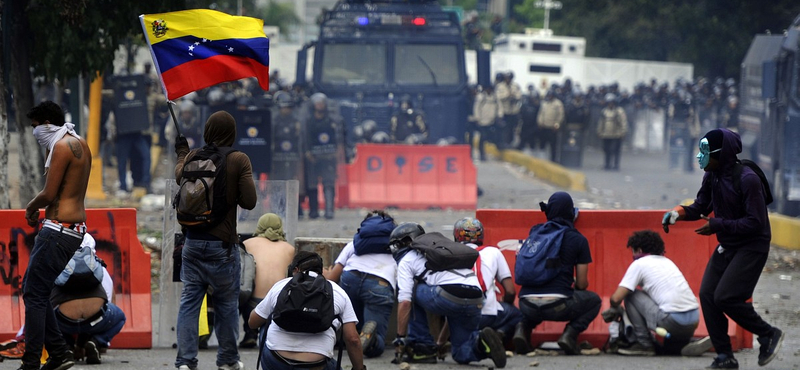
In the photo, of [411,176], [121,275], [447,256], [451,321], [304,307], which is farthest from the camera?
[411,176]

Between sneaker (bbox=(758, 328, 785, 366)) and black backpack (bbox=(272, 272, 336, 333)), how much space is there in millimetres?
2922

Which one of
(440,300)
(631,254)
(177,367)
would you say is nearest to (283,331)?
(177,367)

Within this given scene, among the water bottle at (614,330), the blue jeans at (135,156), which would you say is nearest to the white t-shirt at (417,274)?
the water bottle at (614,330)

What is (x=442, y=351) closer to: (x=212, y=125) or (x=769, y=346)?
(x=769, y=346)

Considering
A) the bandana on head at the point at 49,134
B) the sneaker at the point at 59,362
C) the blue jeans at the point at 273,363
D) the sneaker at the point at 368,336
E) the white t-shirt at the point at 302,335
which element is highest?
the bandana on head at the point at 49,134

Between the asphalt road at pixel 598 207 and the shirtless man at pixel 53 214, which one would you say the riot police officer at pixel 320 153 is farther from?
the shirtless man at pixel 53 214

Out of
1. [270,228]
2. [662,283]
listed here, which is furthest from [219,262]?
[662,283]

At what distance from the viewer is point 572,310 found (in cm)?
786

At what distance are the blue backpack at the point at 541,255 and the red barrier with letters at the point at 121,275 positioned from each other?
254 cm

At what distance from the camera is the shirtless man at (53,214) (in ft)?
20.6

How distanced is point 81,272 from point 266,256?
1.32 metres

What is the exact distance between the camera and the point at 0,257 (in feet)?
25.5

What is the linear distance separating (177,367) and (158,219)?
8504 millimetres

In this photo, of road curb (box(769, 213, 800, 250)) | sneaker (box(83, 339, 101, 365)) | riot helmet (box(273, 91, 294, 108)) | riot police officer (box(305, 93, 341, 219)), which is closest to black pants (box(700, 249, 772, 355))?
sneaker (box(83, 339, 101, 365))
